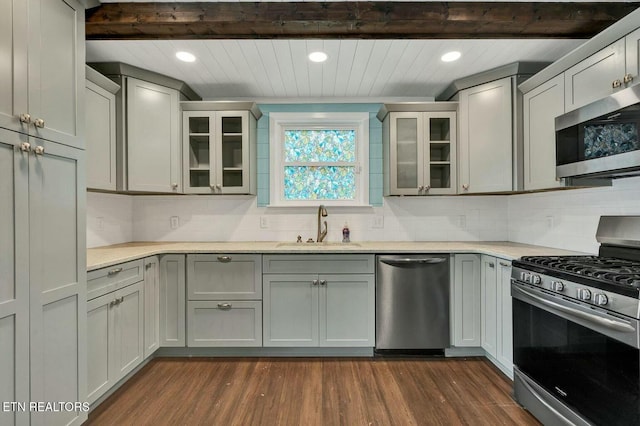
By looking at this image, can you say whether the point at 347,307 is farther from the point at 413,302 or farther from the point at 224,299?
the point at 224,299

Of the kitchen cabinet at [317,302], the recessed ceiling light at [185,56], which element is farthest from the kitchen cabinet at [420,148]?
the recessed ceiling light at [185,56]

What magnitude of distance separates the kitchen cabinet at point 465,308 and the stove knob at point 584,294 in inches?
45.5

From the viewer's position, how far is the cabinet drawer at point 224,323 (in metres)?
2.67

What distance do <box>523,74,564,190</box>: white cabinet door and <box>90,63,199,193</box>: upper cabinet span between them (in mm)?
2910

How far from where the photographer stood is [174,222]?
3.28m

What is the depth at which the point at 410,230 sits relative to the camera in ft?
10.9

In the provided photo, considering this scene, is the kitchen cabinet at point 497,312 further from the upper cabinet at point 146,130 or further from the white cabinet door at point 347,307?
the upper cabinet at point 146,130

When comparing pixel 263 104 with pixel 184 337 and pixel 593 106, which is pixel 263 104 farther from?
pixel 593 106

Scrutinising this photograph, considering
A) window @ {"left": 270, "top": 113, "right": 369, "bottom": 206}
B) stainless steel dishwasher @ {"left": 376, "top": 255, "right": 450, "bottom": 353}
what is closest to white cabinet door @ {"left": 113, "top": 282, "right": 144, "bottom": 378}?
window @ {"left": 270, "top": 113, "right": 369, "bottom": 206}

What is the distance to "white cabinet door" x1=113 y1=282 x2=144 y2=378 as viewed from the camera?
2146 mm

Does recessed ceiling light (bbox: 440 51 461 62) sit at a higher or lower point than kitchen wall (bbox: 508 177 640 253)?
higher

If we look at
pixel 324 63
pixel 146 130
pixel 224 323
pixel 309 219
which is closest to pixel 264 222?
pixel 309 219

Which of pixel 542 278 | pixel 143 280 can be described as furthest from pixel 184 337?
pixel 542 278

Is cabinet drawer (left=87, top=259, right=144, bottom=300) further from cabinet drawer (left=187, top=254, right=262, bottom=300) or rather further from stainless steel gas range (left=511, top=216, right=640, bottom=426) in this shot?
stainless steel gas range (left=511, top=216, right=640, bottom=426)
